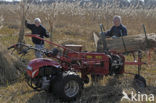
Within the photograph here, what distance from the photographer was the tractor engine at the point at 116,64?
5.41 m

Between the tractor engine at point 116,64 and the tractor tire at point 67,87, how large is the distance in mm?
1084

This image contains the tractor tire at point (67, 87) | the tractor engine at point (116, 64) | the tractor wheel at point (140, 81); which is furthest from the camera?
the tractor wheel at point (140, 81)

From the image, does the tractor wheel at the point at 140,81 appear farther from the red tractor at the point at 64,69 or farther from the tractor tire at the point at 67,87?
the tractor tire at the point at 67,87

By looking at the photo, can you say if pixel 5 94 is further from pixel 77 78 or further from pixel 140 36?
pixel 140 36

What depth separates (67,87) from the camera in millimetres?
4684

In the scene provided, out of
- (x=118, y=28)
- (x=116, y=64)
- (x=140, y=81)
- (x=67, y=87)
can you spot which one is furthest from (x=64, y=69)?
(x=118, y=28)

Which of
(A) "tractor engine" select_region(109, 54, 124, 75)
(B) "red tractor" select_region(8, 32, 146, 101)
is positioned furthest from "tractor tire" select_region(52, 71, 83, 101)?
(A) "tractor engine" select_region(109, 54, 124, 75)

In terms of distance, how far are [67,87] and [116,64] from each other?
1.53 meters

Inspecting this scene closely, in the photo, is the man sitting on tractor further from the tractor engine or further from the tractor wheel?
the tractor wheel

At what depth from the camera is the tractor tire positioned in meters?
4.42

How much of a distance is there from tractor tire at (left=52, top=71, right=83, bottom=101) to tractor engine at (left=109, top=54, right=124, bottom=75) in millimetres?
1084

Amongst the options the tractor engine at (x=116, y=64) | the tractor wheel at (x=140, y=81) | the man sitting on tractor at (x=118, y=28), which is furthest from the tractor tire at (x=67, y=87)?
the man sitting on tractor at (x=118, y=28)

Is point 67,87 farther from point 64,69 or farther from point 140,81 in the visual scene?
point 140,81

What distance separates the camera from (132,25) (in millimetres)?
15500
